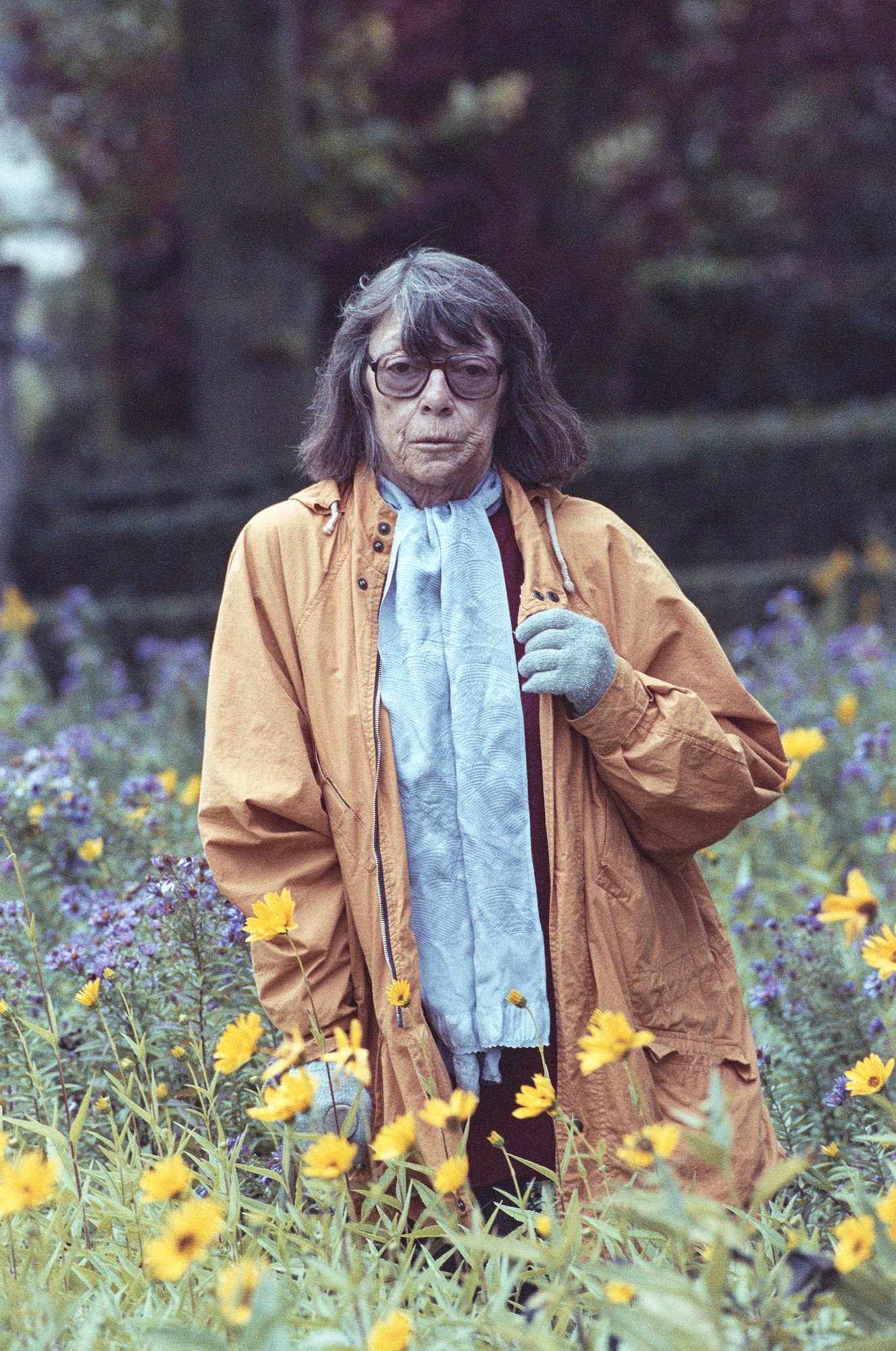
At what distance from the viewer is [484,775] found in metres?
2.02

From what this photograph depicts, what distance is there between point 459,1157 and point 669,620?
962 millimetres

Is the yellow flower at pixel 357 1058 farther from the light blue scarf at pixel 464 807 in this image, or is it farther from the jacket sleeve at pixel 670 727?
the jacket sleeve at pixel 670 727

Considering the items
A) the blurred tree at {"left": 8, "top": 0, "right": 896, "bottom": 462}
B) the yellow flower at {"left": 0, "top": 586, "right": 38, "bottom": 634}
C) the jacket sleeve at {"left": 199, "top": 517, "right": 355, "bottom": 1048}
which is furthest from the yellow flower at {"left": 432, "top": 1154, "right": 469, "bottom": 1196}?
the blurred tree at {"left": 8, "top": 0, "right": 896, "bottom": 462}

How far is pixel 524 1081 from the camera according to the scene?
212 cm

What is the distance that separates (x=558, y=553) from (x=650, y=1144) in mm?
986

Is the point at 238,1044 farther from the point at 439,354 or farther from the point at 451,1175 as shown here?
the point at 439,354

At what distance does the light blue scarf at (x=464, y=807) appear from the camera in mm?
2014

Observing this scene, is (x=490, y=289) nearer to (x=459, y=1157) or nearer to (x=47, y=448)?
(x=459, y=1157)

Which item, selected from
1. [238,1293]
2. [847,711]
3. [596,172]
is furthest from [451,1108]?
[596,172]

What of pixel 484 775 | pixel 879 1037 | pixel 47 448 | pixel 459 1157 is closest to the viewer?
pixel 459 1157

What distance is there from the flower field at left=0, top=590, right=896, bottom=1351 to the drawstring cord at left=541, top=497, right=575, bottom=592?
618mm

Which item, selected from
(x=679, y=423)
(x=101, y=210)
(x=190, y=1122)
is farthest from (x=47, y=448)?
(x=190, y=1122)

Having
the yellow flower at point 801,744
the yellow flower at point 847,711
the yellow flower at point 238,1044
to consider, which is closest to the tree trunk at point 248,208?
the yellow flower at point 847,711

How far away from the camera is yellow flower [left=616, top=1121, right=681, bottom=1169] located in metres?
1.34
